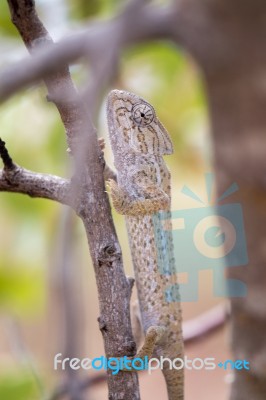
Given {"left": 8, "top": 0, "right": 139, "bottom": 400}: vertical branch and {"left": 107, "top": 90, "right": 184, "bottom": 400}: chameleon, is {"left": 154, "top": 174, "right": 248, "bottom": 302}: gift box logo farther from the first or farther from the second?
{"left": 8, "top": 0, "right": 139, "bottom": 400}: vertical branch

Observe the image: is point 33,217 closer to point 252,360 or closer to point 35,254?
point 35,254

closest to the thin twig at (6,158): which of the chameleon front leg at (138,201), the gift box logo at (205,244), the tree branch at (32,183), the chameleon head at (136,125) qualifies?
the tree branch at (32,183)

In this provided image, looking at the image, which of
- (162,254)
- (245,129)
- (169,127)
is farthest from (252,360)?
(169,127)

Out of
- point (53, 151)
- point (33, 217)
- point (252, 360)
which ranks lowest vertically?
point (252, 360)

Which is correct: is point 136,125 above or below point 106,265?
above

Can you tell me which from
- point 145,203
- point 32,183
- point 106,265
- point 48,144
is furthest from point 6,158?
point 48,144

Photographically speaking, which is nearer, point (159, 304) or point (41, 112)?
point (159, 304)

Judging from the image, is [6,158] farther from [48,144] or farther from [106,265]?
[48,144]
